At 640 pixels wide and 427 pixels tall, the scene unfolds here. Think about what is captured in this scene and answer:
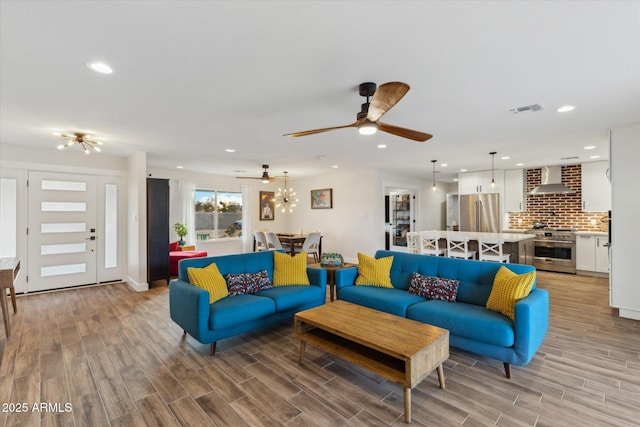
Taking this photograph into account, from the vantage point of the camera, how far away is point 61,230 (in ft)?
17.6

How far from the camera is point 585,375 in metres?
2.49

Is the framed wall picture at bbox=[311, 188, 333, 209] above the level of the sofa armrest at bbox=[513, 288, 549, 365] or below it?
above

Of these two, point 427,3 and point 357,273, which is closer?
point 427,3

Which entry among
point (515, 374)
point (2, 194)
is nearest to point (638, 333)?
point (515, 374)

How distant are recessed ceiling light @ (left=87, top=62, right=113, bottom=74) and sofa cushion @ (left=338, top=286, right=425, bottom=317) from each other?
313 cm

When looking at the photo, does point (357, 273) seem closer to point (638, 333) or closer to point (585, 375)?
point (585, 375)

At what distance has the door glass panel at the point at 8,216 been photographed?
4.86 meters

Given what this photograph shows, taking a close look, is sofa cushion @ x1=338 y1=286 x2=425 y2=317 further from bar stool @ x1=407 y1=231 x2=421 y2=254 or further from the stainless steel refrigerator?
the stainless steel refrigerator

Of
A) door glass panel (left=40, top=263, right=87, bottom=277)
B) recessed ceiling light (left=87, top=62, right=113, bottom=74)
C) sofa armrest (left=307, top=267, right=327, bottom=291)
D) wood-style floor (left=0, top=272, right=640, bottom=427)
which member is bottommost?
wood-style floor (left=0, top=272, right=640, bottom=427)

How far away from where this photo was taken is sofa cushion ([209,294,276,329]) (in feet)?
9.35

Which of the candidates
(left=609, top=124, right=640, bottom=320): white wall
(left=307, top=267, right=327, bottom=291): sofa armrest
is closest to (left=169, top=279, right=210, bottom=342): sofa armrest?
(left=307, top=267, right=327, bottom=291): sofa armrest

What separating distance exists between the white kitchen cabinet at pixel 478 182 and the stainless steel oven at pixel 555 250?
1.39 meters

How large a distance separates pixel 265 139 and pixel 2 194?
174 inches

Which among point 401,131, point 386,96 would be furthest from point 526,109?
point 386,96
